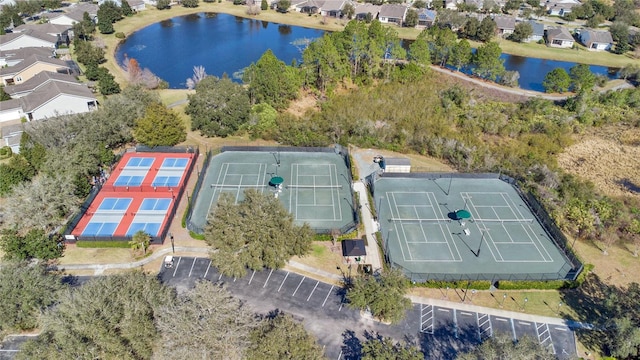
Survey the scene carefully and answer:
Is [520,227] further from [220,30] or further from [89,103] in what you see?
[220,30]

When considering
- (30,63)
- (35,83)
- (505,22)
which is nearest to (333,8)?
(505,22)

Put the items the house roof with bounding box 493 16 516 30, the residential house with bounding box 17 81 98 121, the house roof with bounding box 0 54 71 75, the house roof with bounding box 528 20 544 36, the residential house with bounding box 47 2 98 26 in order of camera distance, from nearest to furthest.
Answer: the residential house with bounding box 17 81 98 121 → the house roof with bounding box 0 54 71 75 → the residential house with bounding box 47 2 98 26 → the house roof with bounding box 528 20 544 36 → the house roof with bounding box 493 16 516 30

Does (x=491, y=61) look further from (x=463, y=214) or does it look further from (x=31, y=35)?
(x=31, y=35)

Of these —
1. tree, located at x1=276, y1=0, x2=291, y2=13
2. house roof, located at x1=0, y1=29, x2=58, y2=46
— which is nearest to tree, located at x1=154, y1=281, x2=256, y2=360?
house roof, located at x1=0, y1=29, x2=58, y2=46

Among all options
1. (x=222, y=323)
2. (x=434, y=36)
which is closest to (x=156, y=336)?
(x=222, y=323)

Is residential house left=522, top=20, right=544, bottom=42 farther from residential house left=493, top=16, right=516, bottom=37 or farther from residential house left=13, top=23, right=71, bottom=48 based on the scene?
residential house left=13, top=23, right=71, bottom=48

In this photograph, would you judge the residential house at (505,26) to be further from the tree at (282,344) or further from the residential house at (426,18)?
the tree at (282,344)
